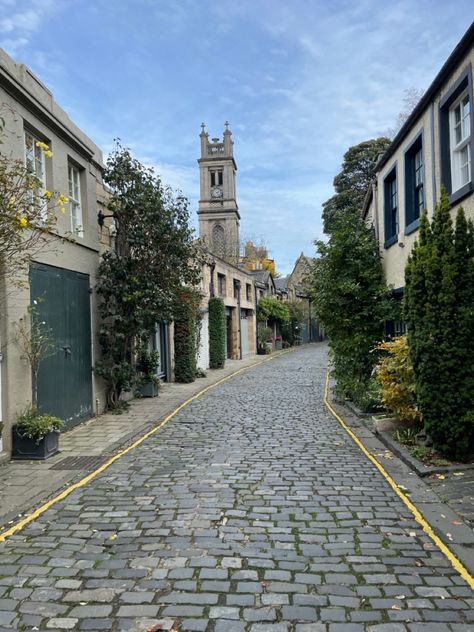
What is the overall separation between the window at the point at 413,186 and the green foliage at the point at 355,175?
2630 centimetres

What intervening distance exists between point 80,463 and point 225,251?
42.8 metres

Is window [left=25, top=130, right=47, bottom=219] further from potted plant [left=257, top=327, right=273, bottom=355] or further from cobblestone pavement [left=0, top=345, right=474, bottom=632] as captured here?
potted plant [left=257, top=327, right=273, bottom=355]

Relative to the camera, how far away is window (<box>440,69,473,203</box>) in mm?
7434

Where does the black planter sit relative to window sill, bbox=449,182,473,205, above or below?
below

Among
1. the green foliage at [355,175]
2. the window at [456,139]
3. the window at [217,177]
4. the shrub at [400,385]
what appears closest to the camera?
the window at [456,139]

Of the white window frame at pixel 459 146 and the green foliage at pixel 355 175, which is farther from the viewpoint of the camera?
the green foliage at pixel 355 175

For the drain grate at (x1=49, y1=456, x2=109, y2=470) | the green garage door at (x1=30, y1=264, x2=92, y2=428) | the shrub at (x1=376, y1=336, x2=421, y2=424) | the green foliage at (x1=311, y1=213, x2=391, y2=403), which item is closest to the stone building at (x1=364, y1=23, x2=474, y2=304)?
the green foliage at (x1=311, y1=213, x2=391, y2=403)

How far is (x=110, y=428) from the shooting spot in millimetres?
9641

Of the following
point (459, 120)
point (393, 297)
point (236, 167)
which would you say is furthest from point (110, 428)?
point (236, 167)

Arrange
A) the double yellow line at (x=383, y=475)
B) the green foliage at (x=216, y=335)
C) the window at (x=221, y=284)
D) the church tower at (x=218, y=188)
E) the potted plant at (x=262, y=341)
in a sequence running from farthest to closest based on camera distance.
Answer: the church tower at (x=218, y=188), the potted plant at (x=262, y=341), the window at (x=221, y=284), the green foliage at (x=216, y=335), the double yellow line at (x=383, y=475)

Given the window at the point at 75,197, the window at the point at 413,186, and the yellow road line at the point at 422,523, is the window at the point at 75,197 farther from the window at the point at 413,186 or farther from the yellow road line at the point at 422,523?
the yellow road line at the point at 422,523

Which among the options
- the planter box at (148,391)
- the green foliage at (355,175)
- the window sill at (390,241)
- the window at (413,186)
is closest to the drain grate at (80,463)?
the planter box at (148,391)

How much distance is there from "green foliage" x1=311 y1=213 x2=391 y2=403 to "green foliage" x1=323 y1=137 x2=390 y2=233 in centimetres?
2468

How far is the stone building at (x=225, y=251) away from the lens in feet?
82.4
